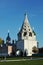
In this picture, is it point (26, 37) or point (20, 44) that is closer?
point (26, 37)

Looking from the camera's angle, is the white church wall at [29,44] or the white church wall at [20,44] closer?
the white church wall at [29,44]

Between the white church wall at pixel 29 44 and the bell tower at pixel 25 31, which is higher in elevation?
the bell tower at pixel 25 31

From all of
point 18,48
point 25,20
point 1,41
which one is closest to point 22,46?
point 18,48

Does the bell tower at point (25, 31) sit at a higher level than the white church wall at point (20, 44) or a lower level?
higher

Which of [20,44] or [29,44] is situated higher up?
[20,44]

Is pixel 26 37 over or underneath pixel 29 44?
over

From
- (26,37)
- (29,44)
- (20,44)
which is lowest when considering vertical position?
(29,44)

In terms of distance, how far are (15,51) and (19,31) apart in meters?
11.5

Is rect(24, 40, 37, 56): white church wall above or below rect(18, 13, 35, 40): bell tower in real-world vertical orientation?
below

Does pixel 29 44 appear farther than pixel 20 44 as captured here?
No

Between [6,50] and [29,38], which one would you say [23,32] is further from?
[6,50]

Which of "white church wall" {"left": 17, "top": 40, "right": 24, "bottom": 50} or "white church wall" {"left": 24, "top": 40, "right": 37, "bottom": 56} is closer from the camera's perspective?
"white church wall" {"left": 24, "top": 40, "right": 37, "bottom": 56}

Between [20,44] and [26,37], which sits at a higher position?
[26,37]

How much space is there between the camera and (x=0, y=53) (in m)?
146
